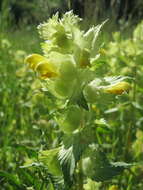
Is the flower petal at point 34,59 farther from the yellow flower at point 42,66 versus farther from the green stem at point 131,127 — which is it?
the green stem at point 131,127

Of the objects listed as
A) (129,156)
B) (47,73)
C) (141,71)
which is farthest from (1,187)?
(141,71)

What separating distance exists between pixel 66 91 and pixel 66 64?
0.08 m

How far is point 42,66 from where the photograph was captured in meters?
0.88

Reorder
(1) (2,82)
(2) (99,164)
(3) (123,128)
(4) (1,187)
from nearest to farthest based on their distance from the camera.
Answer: (2) (99,164)
(4) (1,187)
(3) (123,128)
(1) (2,82)

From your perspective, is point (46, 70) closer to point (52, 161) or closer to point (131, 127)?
point (52, 161)

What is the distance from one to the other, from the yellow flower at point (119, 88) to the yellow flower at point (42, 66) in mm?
142

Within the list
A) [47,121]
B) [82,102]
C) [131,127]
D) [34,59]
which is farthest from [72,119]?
[131,127]

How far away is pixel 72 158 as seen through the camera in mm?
888

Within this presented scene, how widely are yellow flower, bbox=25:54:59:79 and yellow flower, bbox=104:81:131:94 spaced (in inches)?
5.6

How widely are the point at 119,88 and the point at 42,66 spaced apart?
0.64ft

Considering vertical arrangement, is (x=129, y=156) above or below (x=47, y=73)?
below

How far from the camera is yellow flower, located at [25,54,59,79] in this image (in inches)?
34.8

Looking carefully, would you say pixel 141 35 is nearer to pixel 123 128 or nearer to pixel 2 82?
pixel 123 128

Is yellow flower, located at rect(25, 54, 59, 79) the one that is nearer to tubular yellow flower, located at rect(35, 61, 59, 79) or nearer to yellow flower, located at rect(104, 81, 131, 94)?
tubular yellow flower, located at rect(35, 61, 59, 79)
